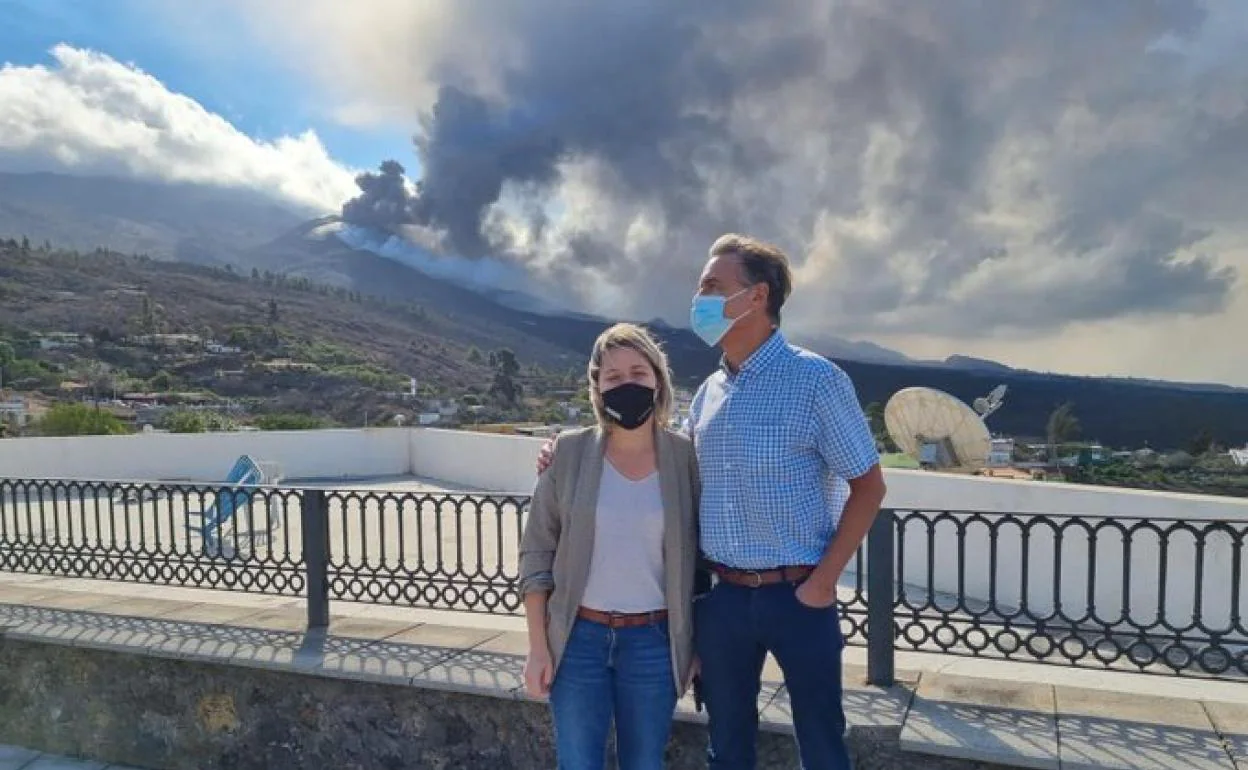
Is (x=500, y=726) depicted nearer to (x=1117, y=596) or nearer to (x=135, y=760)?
(x=135, y=760)

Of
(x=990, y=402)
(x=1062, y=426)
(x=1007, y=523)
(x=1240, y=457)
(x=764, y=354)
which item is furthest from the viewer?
(x=1062, y=426)

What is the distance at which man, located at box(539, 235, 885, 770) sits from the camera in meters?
2.05

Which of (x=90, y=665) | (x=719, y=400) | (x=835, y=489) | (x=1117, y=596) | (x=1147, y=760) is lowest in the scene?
(x=1117, y=596)

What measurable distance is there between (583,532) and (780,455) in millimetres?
529

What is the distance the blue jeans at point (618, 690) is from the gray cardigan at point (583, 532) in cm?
4

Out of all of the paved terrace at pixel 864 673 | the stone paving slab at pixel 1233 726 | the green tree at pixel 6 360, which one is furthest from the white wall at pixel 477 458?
the green tree at pixel 6 360

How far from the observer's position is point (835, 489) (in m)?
2.22

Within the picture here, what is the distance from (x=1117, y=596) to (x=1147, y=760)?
5.72 metres

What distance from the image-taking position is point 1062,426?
21172 millimetres

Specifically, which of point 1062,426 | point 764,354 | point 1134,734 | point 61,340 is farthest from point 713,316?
point 61,340

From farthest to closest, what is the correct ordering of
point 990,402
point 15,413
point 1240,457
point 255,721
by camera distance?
point 15,413 < point 990,402 < point 1240,457 < point 255,721

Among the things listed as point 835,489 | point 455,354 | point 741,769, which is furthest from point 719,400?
point 455,354

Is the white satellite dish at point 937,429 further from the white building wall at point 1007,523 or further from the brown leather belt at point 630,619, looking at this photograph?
the brown leather belt at point 630,619

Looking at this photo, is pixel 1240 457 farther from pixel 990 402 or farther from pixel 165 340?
pixel 165 340
